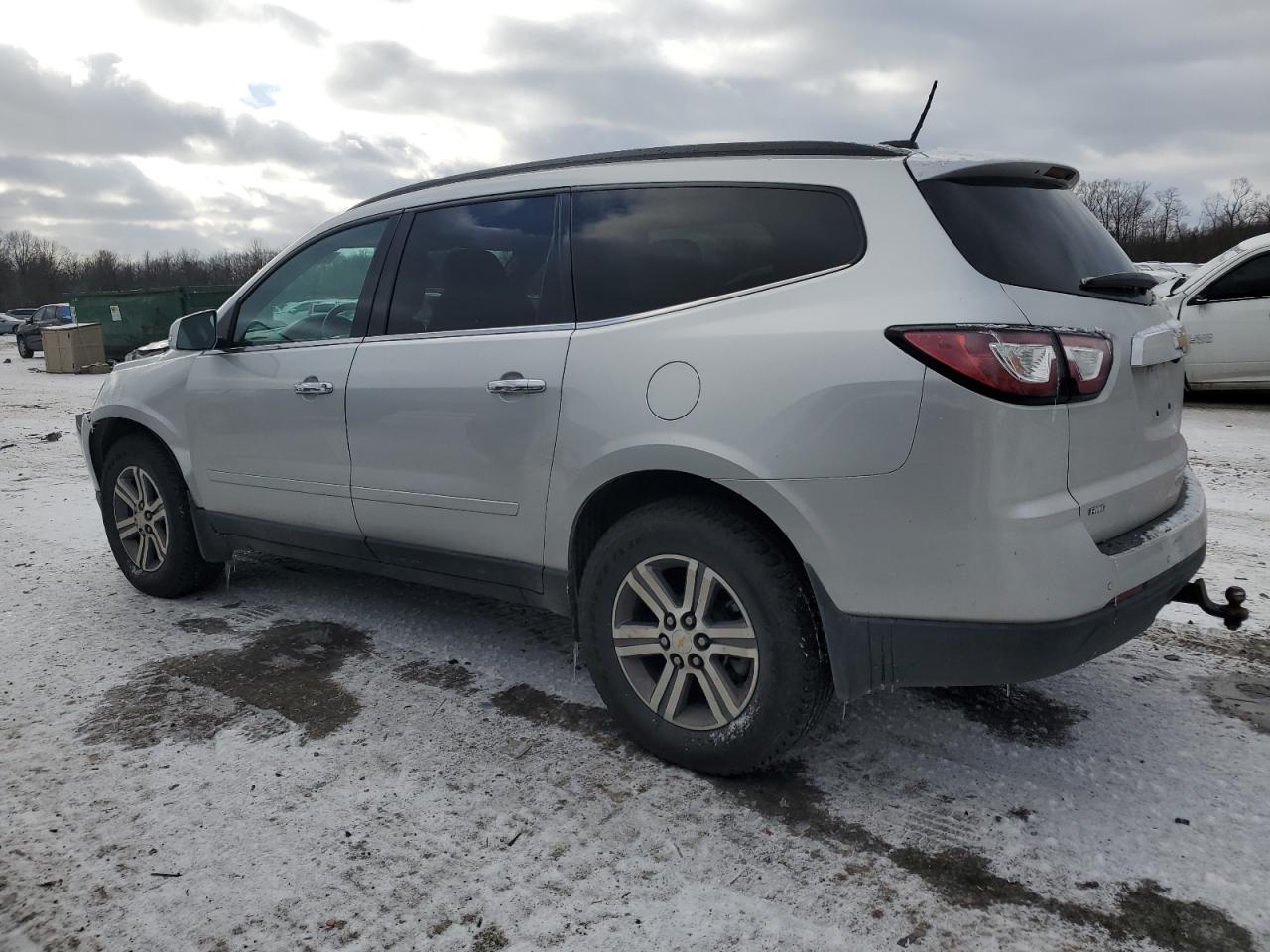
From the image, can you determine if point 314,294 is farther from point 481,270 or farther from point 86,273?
point 86,273

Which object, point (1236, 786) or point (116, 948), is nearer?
point (116, 948)

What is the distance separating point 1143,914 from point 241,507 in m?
Answer: 3.75

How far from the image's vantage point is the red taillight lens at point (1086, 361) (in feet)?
7.89

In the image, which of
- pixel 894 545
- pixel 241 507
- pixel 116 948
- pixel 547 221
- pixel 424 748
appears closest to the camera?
pixel 116 948

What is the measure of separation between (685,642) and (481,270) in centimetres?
158

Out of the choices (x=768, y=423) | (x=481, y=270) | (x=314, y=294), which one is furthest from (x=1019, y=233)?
(x=314, y=294)

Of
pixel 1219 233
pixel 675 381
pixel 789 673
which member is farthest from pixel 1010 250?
pixel 1219 233

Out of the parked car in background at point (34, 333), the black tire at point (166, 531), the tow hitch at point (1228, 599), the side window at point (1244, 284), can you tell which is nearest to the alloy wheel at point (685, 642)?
the tow hitch at point (1228, 599)

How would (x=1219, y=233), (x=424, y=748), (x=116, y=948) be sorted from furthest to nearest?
(x=1219, y=233) < (x=424, y=748) < (x=116, y=948)

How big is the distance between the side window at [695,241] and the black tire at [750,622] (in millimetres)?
670

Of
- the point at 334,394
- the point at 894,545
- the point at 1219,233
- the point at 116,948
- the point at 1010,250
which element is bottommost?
the point at 116,948

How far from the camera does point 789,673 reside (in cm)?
263

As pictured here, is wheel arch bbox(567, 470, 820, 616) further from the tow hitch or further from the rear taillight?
the tow hitch

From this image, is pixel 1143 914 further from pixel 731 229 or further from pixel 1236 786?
pixel 731 229
